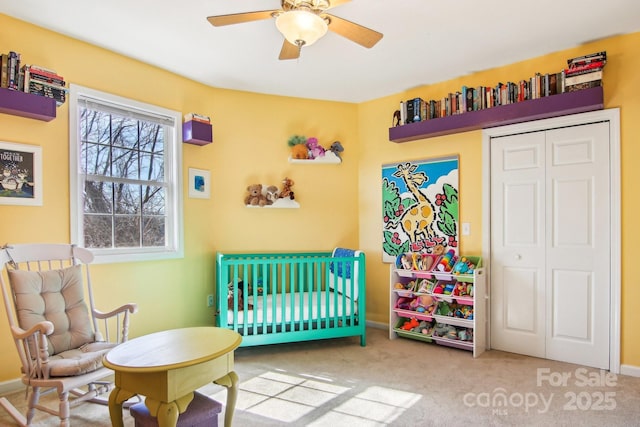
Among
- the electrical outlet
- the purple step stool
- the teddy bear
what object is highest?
the teddy bear

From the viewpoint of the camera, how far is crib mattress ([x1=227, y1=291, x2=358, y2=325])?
3044 millimetres

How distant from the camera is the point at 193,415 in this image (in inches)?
65.1

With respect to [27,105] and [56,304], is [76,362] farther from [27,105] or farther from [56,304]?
[27,105]

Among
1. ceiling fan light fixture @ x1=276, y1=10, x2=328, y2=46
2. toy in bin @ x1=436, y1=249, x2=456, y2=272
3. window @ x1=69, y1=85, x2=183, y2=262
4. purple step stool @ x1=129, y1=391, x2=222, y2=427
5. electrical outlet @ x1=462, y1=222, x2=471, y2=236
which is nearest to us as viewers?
purple step stool @ x1=129, y1=391, x2=222, y2=427

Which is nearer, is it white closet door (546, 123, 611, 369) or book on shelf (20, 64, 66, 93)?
book on shelf (20, 64, 66, 93)

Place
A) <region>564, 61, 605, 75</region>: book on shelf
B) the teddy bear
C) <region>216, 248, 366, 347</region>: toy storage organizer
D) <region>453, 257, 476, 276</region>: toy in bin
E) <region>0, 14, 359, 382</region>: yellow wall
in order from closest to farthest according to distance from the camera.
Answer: <region>0, 14, 359, 382</region>: yellow wall → <region>564, 61, 605, 75</region>: book on shelf → <region>216, 248, 366, 347</region>: toy storage organizer → <region>453, 257, 476, 276</region>: toy in bin → the teddy bear

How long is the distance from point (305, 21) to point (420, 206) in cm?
237

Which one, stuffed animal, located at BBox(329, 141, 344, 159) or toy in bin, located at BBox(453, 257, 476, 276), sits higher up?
stuffed animal, located at BBox(329, 141, 344, 159)

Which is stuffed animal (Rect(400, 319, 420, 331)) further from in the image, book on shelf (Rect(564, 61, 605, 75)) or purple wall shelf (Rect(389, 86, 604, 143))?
book on shelf (Rect(564, 61, 605, 75))

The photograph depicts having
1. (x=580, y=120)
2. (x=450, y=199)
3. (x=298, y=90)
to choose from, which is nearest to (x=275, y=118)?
(x=298, y=90)

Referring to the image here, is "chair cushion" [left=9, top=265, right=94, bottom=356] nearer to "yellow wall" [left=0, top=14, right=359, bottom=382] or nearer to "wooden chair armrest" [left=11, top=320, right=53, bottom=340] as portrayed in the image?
"wooden chair armrest" [left=11, top=320, right=53, bottom=340]

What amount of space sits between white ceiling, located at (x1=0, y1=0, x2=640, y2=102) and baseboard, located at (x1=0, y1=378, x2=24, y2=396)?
2208 millimetres

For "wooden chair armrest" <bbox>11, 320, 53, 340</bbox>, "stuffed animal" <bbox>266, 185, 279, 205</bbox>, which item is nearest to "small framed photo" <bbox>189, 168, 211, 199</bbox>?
"stuffed animal" <bbox>266, 185, 279, 205</bbox>

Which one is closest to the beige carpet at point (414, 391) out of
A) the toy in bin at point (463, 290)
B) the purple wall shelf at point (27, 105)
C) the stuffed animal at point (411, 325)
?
the stuffed animal at point (411, 325)
